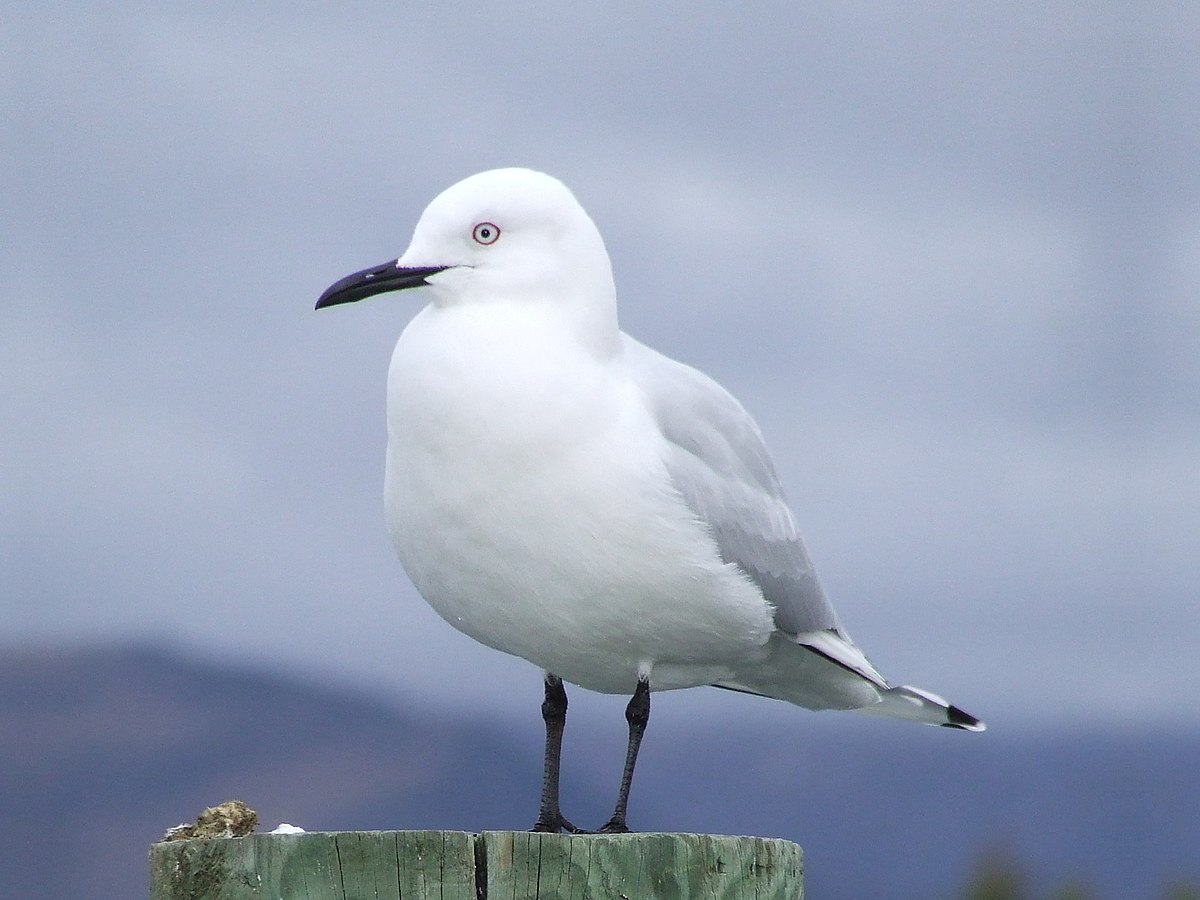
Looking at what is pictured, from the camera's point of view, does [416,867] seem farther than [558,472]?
No

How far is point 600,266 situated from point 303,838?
2160 mm

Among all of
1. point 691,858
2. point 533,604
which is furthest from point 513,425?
point 691,858

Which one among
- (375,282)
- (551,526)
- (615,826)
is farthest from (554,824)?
(375,282)

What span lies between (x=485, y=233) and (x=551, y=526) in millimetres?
973

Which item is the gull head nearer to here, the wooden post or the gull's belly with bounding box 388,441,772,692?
the gull's belly with bounding box 388,441,772,692

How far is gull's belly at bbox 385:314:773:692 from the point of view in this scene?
450cm

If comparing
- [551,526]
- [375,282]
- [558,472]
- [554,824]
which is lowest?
[554,824]

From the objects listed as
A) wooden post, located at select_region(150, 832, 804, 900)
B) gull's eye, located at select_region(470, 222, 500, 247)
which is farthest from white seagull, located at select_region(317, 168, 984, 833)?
wooden post, located at select_region(150, 832, 804, 900)

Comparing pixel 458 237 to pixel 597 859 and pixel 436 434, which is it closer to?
pixel 436 434

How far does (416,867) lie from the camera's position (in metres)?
3.43

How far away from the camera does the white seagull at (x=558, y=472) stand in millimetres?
4520

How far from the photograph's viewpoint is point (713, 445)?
5.05 m

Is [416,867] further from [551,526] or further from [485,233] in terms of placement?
[485,233]

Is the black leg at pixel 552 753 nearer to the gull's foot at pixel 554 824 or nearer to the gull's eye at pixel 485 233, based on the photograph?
the gull's foot at pixel 554 824
